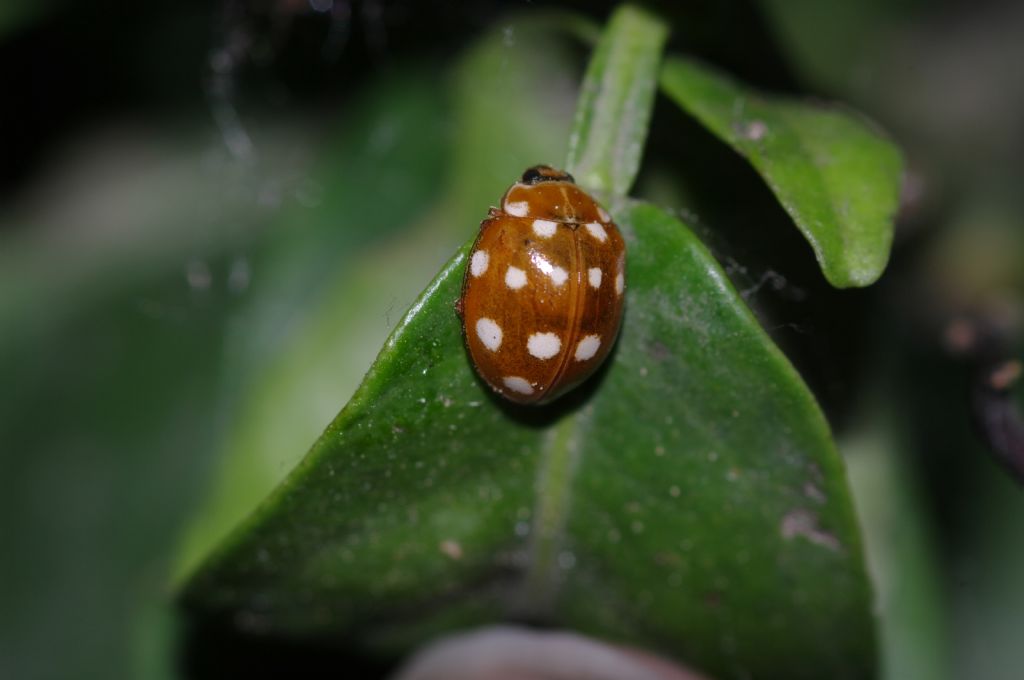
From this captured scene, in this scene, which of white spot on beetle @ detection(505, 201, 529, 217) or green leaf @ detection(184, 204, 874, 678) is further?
white spot on beetle @ detection(505, 201, 529, 217)

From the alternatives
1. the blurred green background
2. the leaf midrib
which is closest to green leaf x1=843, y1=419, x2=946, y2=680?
the blurred green background

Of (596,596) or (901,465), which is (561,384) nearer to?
(596,596)

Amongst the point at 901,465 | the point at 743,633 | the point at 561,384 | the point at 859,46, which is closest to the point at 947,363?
the point at 901,465

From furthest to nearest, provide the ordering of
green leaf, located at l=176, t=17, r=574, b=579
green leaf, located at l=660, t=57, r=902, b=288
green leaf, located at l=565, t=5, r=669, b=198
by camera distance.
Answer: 1. green leaf, located at l=176, t=17, r=574, b=579
2. green leaf, located at l=565, t=5, r=669, b=198
3. green leaf, located at l=660, t=57, r=902, b=288

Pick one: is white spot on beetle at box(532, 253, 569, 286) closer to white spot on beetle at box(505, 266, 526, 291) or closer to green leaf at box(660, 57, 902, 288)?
white spot on beetle at box(505, 266, 526, 291)

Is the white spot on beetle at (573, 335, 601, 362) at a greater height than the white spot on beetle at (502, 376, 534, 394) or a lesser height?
greater

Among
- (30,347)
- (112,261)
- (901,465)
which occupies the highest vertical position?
(112,261)
